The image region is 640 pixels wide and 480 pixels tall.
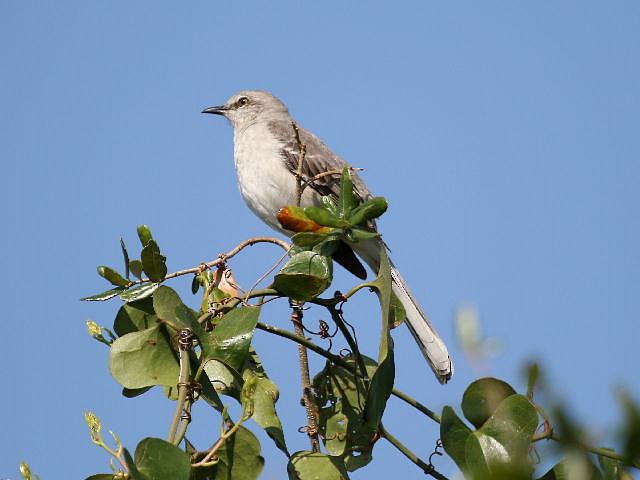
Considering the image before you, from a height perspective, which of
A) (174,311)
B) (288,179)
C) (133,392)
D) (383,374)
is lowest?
(383,374)

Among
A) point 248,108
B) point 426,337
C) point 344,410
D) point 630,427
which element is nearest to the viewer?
point 630,427

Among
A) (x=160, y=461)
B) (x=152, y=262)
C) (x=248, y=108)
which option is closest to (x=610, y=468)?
(x=160, y=461)

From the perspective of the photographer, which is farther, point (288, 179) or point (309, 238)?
point (288, 179)

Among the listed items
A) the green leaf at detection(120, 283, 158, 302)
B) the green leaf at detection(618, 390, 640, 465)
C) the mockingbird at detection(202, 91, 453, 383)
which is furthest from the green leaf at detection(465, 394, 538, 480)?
the mockingbird at detection(202, 91, 453, 383)

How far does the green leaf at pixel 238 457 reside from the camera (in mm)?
1785

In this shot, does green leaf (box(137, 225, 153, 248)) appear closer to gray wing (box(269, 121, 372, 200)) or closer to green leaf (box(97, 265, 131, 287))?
green leaf (box(97, 265, 131, 287))

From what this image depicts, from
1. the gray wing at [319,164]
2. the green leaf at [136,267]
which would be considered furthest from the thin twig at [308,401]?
the gray wing at [319,164]

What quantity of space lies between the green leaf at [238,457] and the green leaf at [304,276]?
1.30ft

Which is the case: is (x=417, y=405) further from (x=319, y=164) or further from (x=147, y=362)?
→ (x=319, y=164)

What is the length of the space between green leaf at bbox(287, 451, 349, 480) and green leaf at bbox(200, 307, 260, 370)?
302 millimetres

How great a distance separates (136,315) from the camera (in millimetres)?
2053

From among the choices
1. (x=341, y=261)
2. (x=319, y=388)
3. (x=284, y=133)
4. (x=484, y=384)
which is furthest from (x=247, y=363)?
(x=284, y=133)

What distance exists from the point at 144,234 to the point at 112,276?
142 millimetres

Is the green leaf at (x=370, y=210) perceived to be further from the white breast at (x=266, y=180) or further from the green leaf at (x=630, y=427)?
the white breast at (x=266, y=180)
